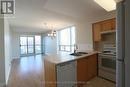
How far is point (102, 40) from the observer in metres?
4.80

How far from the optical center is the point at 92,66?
4227mm

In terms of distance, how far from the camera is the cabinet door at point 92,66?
400cm

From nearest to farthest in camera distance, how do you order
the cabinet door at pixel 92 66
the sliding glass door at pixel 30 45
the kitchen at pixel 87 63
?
the kitchen at pixel 87 63, the cabinet door at pixel 92 66, the sliding glass door at pixel 30 45

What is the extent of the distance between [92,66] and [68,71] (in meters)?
1.67

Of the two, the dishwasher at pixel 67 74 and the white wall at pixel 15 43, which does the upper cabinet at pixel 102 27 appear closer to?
the dishwasher at pixel 67 74

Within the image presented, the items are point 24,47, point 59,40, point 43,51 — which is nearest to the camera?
point 59,40

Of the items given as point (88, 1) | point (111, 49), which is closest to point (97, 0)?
point (88, 1)

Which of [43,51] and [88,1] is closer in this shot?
[88,1]

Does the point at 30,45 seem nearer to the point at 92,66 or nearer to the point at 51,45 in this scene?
the point at 51,45

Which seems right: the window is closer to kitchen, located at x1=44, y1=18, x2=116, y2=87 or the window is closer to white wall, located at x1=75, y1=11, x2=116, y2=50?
white wall, located at x1=75, y1=11, x2=116, y2=50

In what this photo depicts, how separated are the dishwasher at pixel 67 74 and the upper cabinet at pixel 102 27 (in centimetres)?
216

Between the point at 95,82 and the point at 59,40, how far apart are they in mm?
6070

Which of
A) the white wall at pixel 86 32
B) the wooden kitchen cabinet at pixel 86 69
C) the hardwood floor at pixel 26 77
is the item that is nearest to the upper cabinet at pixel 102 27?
the white wall at pixel 86 32
